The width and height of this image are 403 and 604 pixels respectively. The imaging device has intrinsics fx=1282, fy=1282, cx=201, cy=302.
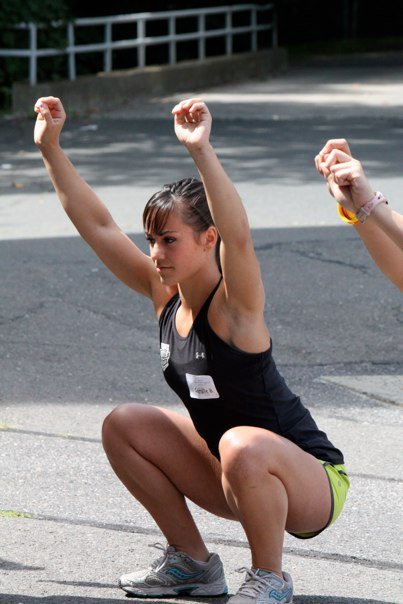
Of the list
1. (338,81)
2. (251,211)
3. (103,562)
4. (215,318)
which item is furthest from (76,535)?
(338,81)

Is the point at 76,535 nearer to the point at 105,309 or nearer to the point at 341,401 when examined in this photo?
the point at 341,401

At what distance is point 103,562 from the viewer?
3793mm

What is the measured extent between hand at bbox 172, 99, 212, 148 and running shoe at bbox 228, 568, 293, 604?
1.12 meters

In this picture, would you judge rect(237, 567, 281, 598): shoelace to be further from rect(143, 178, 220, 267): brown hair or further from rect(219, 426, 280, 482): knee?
rect(143, 178, 220, 267): brown hair

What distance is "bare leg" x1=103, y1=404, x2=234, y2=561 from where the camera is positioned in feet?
11.8

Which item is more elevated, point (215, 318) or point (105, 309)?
point (215, 318)

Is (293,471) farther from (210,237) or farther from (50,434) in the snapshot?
(50,434)

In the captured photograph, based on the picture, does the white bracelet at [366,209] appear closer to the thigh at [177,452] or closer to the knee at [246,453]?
the knee at [246,453]

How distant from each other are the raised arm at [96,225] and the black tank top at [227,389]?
12.7 inches

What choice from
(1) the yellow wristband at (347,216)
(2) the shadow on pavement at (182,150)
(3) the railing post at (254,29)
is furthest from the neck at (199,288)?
(3) the railing post at (254,29)

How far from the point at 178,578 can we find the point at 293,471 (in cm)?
55

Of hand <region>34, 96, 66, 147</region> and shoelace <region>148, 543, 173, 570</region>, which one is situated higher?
hand <region>34, 96, 66, 147</region>

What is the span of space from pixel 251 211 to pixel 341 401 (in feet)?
14.7

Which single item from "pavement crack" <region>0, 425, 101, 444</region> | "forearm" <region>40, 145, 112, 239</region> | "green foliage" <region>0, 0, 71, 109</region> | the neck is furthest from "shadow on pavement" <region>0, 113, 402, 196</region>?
the neck
